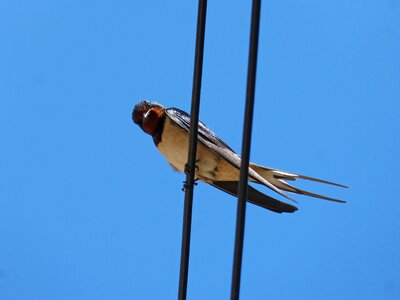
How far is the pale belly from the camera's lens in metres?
1.96

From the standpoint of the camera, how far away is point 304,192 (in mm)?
1699

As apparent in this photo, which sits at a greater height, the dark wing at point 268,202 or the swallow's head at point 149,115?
the swallow's head at point 149,115

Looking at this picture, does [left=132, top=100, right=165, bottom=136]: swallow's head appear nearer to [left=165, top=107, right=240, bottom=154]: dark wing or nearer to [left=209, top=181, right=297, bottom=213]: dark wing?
[left=165, top=107, right=240, bottom=154]: dark wing

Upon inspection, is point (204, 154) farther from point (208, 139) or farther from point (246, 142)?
point (246, 142)

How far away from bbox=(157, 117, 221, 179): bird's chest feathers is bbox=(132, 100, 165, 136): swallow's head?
4 cm

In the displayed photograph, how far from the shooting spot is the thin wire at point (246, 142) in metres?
0.84

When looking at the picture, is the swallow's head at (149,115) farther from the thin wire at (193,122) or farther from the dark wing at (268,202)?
the thin wire at (193,122)

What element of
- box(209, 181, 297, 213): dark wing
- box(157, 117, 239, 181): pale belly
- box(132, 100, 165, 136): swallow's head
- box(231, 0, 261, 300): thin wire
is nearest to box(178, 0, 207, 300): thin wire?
box(231, 0, 261, 300): thin wire

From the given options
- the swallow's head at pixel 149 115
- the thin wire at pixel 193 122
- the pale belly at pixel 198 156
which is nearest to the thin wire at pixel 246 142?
the thin wire at pixel 193 122

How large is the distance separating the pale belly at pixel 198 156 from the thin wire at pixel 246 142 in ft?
3.50

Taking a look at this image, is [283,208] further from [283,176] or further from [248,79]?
[248,79]

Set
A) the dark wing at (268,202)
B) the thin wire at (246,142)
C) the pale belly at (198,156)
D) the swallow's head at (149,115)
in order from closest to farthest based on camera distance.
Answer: the thin wire at (246,142) → the dark wing at (268,202) → the pale belly at (198,156) → the swallow's head at (149,115)

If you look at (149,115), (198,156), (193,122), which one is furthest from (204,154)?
(193,122)

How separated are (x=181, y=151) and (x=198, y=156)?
0.17 ft
